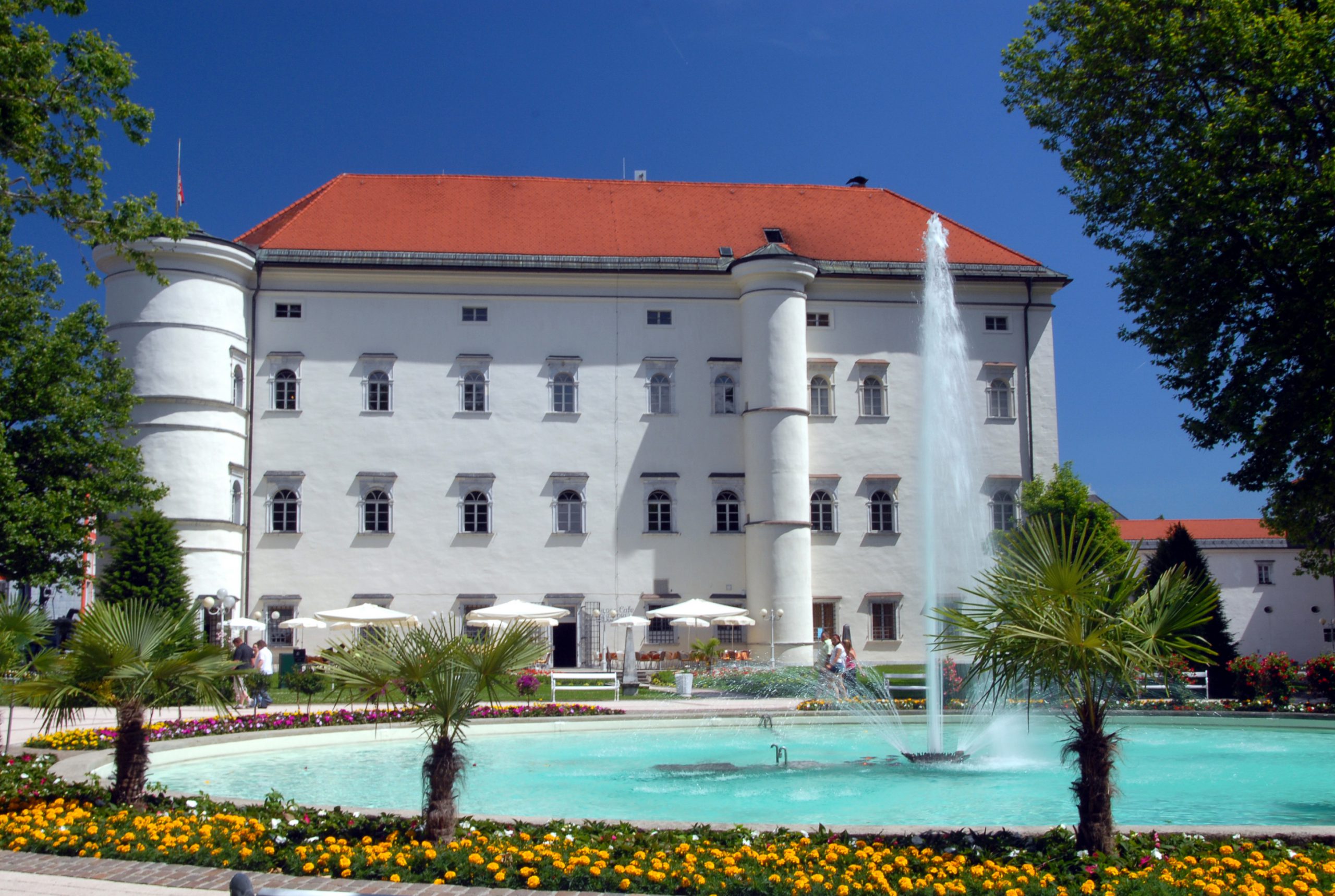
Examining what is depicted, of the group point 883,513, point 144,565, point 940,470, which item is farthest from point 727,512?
point 144,565

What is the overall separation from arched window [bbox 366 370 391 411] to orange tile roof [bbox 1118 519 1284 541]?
32.6m

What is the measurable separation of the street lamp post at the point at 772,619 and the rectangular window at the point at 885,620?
156 inches

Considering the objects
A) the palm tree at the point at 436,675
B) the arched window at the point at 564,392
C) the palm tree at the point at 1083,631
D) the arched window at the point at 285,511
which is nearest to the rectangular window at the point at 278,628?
the arched window at the point at 285,511

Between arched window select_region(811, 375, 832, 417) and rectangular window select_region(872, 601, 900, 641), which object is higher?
arched window select_region(811, 375, 832, 417)

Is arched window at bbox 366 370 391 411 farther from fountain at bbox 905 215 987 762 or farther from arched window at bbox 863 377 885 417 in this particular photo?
fountain at bbox 905 215 987 762

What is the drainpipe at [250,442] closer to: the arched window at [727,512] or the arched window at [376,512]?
the arched window at [376,512]

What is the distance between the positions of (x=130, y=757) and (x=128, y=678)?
2.21ft

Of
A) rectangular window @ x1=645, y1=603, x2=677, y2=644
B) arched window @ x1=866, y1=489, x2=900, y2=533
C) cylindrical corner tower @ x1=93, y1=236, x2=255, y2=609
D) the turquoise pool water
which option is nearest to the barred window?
arched window @ x1=866, y1=489, x2=900, y2=533

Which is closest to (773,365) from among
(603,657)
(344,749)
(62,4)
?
(603,657)

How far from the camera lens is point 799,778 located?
1400cm

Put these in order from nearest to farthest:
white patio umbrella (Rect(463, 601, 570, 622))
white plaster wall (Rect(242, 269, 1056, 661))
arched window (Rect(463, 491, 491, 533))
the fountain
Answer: the fountain, white patio umbrella (Rect(463, 601, 570, 622)), white plaster wall (Rect(242, 269, 1056, 661)), arched window (Rect(463, 491, 491, 533))

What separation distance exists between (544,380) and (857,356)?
34.5 ft

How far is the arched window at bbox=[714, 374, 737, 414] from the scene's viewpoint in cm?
3800

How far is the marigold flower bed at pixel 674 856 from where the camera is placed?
→ 719cm
